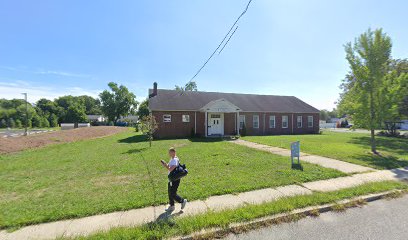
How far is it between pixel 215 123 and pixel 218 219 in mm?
18577

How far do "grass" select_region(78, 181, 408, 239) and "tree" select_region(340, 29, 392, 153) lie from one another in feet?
28.9

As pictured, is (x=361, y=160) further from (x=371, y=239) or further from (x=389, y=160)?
(x=371, y=239)

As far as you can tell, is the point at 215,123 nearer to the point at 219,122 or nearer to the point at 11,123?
the point at 219,122

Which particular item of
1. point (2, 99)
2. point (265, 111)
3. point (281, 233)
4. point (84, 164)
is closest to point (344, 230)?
point (281, 233)

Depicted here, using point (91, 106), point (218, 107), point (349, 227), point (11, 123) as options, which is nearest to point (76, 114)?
point (11, 123)

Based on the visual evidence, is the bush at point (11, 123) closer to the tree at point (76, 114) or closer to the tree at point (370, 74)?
the tree at point (76, 114)

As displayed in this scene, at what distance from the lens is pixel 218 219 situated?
13.3 ft

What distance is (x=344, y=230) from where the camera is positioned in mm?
3842

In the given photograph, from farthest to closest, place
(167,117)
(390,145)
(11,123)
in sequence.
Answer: (11,123) → (167,117) → (390,145)

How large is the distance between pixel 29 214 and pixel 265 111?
24.2 meters

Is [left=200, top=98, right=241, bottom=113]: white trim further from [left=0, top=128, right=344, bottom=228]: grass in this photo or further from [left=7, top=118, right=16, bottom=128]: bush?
[left=7, top=118, right=16, bottom=128]: bush

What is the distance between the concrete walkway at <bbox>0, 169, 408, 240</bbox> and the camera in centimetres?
379

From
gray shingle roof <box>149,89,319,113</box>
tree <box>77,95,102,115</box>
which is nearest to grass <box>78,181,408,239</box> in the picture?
gray shingle roof <box>149,89,319,113</box>

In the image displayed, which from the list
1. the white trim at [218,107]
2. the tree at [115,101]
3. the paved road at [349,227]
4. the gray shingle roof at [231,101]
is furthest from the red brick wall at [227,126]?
the tree at [115,101]
